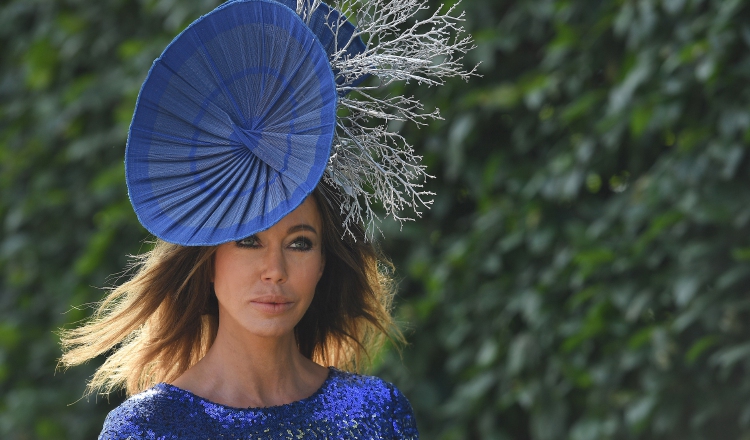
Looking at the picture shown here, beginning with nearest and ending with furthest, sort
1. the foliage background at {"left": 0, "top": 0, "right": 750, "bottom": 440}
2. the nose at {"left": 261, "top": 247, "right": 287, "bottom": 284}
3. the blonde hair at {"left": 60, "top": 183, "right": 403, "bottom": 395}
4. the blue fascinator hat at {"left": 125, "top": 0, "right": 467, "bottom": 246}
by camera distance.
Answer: the blue fascinator hat at {"left": 125, "top": 0, "right": 467, "bottom": 246} → the nose at {"left": 261, "top": 247, "right": 287, "bottom": 284} → the blonde hair at {"left": 60, "top": 183, "right": 403, "bottom": 395} → the foliage background at {"left": 0, "top": 0, "right": 750, "bottom": 440}

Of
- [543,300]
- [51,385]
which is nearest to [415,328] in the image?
[543,300]

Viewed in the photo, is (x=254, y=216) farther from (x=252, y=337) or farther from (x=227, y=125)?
(x=252, y=337)

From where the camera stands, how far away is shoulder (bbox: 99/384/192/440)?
1.51 m

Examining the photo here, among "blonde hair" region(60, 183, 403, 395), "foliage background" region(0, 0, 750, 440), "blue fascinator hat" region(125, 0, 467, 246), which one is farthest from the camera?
"foliage background" region(0, 0, 750, 440)

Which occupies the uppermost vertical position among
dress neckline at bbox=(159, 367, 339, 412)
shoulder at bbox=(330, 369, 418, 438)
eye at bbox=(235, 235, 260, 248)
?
eye at bbox=(235, 235, 260, 248)

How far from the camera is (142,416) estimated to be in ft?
5.02

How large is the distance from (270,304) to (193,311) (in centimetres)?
23

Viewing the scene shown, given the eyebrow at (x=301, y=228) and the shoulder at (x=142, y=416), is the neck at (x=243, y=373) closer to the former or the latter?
the shoulder at (x=142, y=416)

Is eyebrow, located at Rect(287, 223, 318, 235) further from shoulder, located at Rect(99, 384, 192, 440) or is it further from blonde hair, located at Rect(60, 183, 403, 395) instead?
shoulder, located at Rect(99, 384, 192, 440)

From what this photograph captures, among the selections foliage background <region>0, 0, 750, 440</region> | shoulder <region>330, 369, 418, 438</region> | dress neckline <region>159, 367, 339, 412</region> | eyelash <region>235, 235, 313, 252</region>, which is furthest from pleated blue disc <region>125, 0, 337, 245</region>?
foliage background <region>0, 0, 750, 440</region>

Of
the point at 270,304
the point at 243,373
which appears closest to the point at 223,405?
the point at 243,373

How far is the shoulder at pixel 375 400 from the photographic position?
1.74 metres

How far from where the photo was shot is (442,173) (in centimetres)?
282

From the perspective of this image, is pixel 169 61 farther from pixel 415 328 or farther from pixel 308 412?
pixel 415 328
